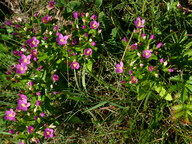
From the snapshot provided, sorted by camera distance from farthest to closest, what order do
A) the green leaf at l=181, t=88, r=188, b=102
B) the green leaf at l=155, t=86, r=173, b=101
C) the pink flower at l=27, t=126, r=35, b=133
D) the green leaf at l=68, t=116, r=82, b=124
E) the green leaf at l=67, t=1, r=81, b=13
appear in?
the green leaf at l=67, t=1, r=81, b=13 → the green leaf at l=68, t=116, r=82, b=124 → the green leaf at l=155, t=86, r=173, b=101 → the pink flower at l=27, t=126, r=35, b=133 → the green leaf at l=181, t=88, r=188, b=102

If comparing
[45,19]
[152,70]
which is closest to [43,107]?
[45,19]

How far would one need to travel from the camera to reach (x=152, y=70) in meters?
2.75

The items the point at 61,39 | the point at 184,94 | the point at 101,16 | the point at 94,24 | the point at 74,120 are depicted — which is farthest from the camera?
the point at 101,16

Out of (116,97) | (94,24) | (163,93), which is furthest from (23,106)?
(163,93)

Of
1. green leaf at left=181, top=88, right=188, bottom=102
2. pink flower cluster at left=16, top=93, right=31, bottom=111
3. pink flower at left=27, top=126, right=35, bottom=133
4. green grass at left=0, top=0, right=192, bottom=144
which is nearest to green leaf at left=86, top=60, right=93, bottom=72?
green grass at left=0, top=0, right=192, bottom=144

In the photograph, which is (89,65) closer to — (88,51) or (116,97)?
(88,51)

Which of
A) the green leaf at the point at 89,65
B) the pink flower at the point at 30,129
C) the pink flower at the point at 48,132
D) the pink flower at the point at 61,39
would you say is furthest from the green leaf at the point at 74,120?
the pink flower at the point at 61,39

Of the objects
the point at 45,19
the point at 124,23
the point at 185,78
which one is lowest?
the point at 185,78

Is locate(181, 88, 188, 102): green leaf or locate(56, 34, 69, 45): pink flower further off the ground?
locate(56, 34, 69, 45): pink flower

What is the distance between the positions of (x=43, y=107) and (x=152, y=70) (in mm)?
1373

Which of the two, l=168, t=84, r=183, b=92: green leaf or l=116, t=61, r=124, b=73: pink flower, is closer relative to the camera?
l=168, t=84, r=183, b=92: green leaf

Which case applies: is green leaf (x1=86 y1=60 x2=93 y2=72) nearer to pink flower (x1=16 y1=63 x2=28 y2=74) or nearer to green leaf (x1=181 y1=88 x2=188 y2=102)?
→ pink flower (x1=16 y1=63 x2=28 y2=74)

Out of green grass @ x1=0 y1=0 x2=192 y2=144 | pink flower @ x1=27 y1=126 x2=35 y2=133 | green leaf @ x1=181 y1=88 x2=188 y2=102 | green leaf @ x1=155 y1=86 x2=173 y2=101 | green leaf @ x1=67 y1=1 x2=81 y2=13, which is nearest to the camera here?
green leaf @ x1=181 y1=88 x2=188 y2=102

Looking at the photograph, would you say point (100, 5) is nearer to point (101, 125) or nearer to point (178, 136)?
point (101, 125)
